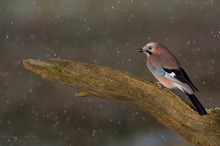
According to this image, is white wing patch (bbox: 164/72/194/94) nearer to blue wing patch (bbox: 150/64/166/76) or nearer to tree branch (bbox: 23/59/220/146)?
blue wing patch (bbox: 150/64/166/76)

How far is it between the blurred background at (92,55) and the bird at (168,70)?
289 centimetres

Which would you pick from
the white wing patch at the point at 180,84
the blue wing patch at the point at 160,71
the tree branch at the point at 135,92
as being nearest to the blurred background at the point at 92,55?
the blue wing patch at the point at 160,71

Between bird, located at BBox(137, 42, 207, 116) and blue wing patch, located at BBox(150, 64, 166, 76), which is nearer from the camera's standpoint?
bird, located at BBox(137, 42, 207, 116)

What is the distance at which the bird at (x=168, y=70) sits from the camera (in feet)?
28.4

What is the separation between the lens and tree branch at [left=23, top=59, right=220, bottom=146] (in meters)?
8.26

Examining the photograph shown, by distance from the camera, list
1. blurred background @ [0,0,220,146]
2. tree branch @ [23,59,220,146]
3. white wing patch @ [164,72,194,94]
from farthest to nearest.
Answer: blurred background @ [0,0,220,146] → white wing patch @ [164,72,194,94] → tree branch @ [23,59,220,146]

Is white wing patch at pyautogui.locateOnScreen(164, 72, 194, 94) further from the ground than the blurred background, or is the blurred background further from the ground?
white wing patch at pyautogui.locateOnScreen(164, 72, 194, 94)

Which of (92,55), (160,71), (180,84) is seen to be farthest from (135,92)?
(92,55)

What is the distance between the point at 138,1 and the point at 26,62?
12.2m

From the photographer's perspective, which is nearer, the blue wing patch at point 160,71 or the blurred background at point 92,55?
Result: the blue wing patch at point 160,71

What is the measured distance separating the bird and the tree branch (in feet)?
1.09

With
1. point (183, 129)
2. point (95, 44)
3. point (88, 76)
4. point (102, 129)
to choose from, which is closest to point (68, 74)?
point (88, 76)

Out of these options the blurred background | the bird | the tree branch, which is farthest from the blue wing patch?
the blurred background

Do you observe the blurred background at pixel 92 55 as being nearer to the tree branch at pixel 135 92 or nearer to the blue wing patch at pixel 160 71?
the blue wing patch at pixel 160 71
